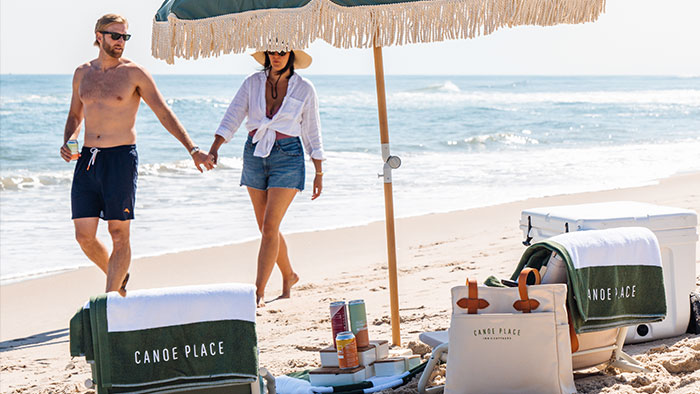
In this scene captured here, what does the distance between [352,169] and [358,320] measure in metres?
10.4

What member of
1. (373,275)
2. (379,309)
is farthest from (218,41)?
(373,275)

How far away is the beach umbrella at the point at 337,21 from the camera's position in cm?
366

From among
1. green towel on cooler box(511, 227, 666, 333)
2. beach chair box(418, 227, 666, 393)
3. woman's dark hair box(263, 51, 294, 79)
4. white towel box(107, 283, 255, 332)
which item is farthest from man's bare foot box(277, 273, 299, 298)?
white towel box(107, 283, 255, 332)

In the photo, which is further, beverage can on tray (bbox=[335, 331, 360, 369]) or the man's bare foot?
the man's bare foot

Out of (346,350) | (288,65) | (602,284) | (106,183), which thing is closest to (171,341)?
(346,350)

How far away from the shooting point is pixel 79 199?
16.7 ft

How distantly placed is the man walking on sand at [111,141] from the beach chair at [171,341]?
6.81ft

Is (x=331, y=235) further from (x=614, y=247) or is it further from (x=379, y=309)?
(x=614, y=247)

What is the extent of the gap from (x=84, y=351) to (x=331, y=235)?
5502mm

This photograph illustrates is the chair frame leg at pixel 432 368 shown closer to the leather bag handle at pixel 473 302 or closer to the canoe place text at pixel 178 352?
the leather bag handle at pixel 473 302

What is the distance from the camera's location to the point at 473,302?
333cm

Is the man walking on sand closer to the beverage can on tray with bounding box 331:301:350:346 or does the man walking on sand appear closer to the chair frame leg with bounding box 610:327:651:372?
the beverage can on tray with bounding box 331:301:350:346

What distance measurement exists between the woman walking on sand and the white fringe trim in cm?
149

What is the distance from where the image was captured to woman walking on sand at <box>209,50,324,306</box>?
534 centimetres
